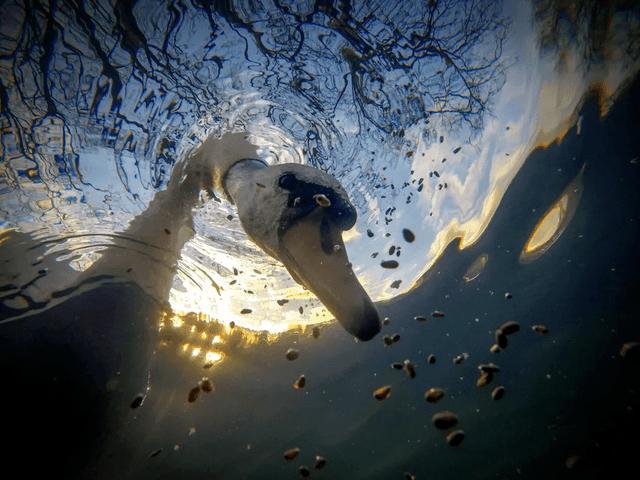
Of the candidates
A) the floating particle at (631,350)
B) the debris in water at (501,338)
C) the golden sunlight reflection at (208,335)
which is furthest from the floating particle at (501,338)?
the golden sunlight reflection at (208,335)

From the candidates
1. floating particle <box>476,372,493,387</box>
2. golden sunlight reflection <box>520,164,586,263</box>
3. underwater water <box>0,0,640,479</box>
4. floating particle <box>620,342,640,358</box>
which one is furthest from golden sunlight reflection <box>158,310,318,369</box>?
golden sunlight reflection <box>520,164,586,263</box>

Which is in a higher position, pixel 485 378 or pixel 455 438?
pixel 485 378

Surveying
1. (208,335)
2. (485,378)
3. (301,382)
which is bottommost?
(485,378)

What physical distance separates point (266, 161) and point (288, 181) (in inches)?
109

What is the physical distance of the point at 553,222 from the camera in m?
9.52

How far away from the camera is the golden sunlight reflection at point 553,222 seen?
8784 mm

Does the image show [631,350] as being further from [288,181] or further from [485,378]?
[288,181]

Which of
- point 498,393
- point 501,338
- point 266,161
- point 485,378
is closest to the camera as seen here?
point 501,338

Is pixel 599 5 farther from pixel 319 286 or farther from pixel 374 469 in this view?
pixel 374 469

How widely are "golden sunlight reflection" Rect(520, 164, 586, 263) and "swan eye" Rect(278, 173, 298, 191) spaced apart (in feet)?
31.7

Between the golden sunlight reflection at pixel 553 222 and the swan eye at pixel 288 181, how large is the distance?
967 centimetres

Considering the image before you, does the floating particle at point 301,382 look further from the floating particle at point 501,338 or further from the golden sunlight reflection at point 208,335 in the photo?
the golden sunlight reflection at point 208,335

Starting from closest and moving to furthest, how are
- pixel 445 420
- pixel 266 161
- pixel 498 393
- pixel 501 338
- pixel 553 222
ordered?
1. pixel 445 420
2. pixel 501 338
3. pixel 498 393
4. pixel 266 161
5. pixel 553 222

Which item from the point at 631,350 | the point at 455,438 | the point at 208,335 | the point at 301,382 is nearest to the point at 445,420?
the point at 455,438
